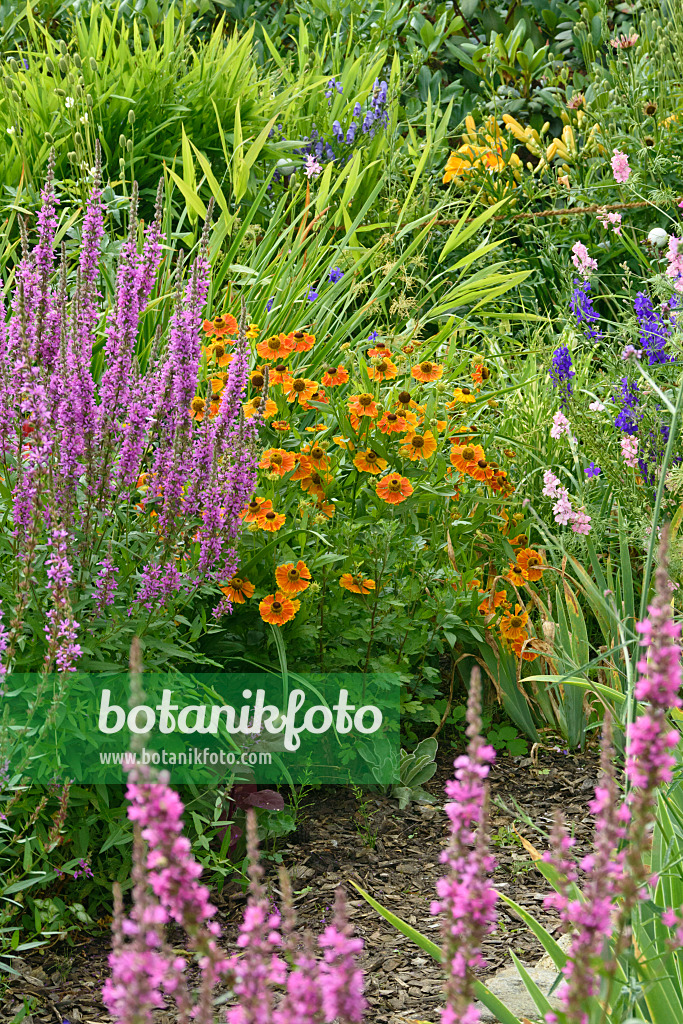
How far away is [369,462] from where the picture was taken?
9.31ft

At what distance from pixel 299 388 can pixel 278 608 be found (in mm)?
709

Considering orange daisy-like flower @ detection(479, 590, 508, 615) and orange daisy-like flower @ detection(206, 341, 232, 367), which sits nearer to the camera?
orange daisy-like flower @ detection(206, 341, 232, 367)

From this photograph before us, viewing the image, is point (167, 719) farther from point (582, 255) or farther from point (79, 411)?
point (582, 255)

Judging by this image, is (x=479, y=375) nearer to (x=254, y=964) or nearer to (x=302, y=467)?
(x=302, y=467)

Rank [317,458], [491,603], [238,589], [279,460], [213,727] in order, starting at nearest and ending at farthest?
[213,727]
[238,589]
[279,460]
[317,458]
[491,603]

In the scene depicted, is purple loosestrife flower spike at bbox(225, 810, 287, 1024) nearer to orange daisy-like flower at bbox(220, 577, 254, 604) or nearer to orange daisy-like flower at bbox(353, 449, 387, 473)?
orange daisy-like flower at bbox(220, 577, 254, 604)

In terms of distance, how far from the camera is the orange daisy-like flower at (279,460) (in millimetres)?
2695

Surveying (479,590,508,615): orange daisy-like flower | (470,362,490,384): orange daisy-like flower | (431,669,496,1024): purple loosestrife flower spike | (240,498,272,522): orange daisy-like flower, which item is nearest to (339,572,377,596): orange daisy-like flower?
(240,498,272,522): orange daisy-like flower

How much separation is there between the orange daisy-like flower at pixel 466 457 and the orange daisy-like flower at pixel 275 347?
0.59 metres

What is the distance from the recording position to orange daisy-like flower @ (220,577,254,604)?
254 cm

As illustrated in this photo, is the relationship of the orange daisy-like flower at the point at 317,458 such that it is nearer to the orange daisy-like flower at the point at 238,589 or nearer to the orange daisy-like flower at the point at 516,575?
the orange daisy-like flower at the point at 238,589

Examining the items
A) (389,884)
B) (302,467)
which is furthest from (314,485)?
(389,884)

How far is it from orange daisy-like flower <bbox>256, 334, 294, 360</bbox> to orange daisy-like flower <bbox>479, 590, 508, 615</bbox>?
3.15ft

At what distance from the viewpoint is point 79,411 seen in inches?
78.8
